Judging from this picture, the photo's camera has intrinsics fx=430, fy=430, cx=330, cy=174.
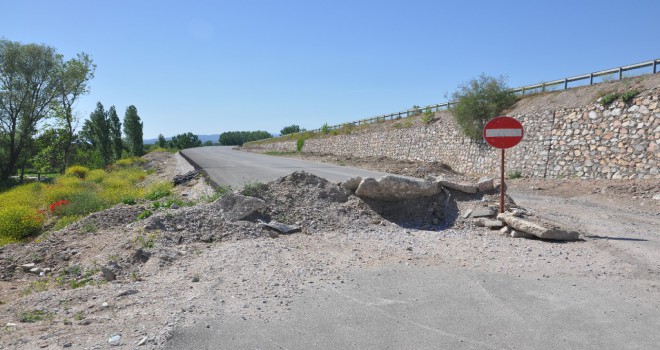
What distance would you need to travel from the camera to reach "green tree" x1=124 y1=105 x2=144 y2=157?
63.0 metres

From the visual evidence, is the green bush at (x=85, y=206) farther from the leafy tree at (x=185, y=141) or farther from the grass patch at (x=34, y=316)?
the leafy tree at (x=185, y=141)

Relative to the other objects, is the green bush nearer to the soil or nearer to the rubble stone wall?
the soil

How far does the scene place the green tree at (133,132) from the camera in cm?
6303

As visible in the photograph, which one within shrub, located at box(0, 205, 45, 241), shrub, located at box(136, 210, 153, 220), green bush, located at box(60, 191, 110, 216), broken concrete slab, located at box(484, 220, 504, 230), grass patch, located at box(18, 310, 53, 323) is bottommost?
shrub, located at box(0, 205, 45, 241)

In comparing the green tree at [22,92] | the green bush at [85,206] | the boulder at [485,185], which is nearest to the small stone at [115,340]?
the boulder at [485,185]

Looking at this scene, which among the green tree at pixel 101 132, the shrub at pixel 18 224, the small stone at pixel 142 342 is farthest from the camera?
the green tree at pixel 101 132

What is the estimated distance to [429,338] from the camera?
3.84 metres

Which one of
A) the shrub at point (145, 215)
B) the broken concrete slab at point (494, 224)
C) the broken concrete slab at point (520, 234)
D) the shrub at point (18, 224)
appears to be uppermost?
the shrub at point (145, 215)

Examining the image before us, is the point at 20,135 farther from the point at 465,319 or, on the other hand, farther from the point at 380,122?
the point at 465,319

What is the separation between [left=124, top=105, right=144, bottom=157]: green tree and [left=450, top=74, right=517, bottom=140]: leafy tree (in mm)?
53022

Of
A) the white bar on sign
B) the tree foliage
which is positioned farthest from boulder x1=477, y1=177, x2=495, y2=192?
the tree foliage

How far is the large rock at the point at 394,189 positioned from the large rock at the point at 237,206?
2245mm

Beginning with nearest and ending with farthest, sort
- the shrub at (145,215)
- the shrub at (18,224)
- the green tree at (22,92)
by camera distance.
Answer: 1. the shrub at (145,215)
2. the shrub at (18,224)
3. the green tree at (22,92)

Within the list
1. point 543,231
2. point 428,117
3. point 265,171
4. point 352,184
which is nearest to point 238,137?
point 428,117
